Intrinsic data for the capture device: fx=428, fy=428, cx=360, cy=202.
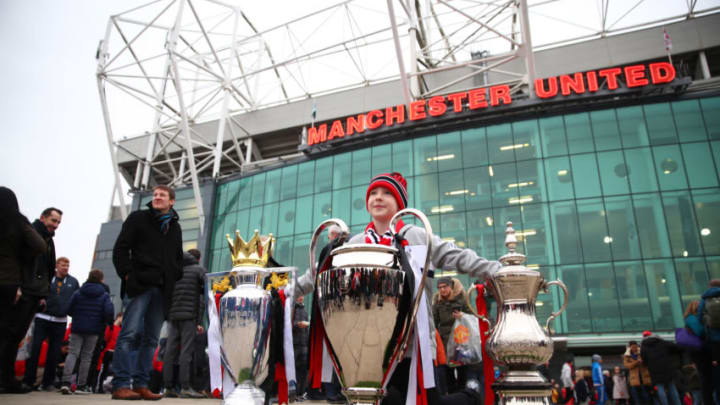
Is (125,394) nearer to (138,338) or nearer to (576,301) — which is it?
(138,338)

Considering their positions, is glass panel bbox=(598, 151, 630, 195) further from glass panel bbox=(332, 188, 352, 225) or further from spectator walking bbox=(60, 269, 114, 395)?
spectator walking bbox=(60, 269, 114, 395)

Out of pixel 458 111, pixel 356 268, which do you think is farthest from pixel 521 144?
pixel 356 268

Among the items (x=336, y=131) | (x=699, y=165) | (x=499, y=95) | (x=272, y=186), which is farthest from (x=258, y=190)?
(x=699, y=165)

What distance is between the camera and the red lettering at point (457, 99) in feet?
51.9

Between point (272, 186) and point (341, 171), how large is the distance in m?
3.49

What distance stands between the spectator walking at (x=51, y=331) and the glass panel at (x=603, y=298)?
43.3ft

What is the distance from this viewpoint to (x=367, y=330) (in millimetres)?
1152

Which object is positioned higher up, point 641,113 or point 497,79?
point 497,79

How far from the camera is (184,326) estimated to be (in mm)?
4680

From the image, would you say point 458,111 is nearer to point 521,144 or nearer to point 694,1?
point 521,144

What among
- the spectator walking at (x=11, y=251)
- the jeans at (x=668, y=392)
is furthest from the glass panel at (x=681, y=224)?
the spectator walking at (x=11, y=251)

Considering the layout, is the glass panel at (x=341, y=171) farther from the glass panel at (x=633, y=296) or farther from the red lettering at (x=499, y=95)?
the glass panel at (x=633, y=296)

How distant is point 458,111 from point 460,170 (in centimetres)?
218

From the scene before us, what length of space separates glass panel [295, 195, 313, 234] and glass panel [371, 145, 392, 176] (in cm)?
306
